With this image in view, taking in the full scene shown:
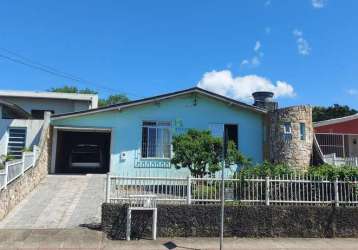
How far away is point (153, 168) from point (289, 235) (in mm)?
9572

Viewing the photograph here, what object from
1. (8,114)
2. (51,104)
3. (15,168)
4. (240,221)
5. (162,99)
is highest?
(51,104)

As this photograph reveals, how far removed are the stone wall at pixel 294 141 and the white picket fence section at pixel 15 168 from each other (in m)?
11.0

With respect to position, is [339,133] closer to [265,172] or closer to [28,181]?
[265,172]

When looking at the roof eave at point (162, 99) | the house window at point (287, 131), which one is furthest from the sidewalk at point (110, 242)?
the roof eave at point (162, 99)

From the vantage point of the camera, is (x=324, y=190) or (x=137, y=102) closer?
(x=324, y=190)

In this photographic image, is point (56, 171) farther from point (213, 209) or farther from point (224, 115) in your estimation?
point (213, 209)

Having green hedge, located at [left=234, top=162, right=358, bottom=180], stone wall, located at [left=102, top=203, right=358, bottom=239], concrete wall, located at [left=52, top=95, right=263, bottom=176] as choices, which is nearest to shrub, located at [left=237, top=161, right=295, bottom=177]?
green hedge, located at [left=234, top=162, right=358, bottom=180]

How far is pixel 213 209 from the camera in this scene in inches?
456

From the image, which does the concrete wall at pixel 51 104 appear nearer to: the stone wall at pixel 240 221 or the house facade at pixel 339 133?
the house facade at pixel 339 133

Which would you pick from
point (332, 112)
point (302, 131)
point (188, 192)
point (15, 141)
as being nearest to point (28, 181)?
point (15, 141)

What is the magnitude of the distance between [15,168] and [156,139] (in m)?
8.36

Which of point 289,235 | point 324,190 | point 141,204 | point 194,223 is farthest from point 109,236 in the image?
point 324,190

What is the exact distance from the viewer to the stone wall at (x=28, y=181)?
12156 mm

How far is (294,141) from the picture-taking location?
19234mm
